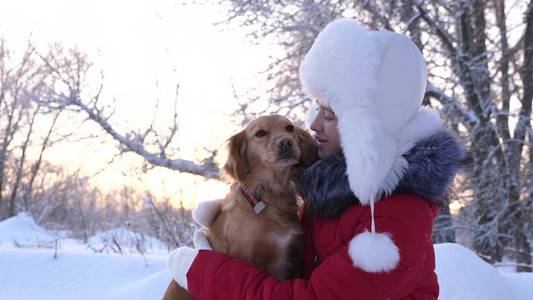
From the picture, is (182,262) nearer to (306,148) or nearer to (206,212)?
(206,212)

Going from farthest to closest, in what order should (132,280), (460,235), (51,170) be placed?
1. (51,170)
2. (460,235)
3. (132,280)

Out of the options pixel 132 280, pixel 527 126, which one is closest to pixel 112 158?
pixel 132 280

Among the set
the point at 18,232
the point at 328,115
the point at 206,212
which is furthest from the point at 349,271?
the point at 18,232

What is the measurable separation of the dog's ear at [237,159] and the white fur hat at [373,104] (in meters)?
0.83

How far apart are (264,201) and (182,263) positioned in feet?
1.93

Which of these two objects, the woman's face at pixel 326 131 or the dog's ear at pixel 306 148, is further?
the dog's ear at pixel 306 148

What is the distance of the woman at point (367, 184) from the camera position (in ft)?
5.80

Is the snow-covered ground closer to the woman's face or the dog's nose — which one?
the dog's nose

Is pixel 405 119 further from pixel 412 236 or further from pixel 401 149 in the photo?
pixel 412 236

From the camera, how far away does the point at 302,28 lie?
28.3 feet

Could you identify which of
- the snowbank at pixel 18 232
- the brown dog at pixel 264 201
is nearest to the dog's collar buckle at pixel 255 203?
the brown dog at pixel 264 201

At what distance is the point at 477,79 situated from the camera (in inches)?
332

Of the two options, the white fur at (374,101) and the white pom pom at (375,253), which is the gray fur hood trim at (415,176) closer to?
the white fur at (374,101)

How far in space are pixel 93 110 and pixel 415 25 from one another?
18.2 feet
